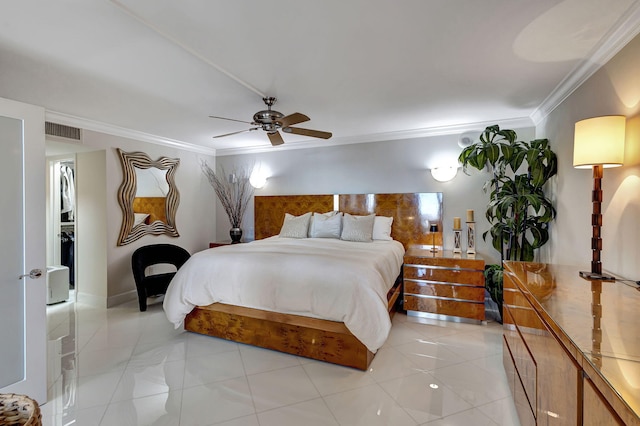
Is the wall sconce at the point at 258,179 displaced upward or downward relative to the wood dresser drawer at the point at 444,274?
upward

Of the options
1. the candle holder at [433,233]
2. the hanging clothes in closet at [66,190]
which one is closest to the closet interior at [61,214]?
the hanging clothes in closet at [66,190]

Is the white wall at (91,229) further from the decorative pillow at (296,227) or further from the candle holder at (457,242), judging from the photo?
the candle holder at (457,242)

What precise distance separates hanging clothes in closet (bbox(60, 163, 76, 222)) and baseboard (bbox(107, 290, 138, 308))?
65.6 inches

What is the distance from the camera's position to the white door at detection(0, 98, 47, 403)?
6.55 ft

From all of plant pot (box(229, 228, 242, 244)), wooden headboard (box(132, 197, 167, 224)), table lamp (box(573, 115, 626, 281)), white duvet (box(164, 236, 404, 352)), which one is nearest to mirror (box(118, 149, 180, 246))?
→ wooden headboard (box(132, 197, 167, 224))

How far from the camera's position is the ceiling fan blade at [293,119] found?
2.69m

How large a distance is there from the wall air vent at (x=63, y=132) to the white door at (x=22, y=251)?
1964 millimetres

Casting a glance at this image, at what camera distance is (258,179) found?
5688 millimetres

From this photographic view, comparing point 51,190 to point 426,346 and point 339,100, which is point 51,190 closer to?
point 339,100

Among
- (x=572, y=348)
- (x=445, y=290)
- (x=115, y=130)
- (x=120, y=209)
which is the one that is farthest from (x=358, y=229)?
(x=115, y=130)

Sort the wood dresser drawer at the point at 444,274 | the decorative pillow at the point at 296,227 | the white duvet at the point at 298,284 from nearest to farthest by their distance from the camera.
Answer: the white duvet at the point at 298,284, the wood dresser drawer at the point at 444,274, the decorative pillow at the point at 296,227

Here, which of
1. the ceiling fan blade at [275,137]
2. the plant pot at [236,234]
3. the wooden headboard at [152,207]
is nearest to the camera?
the ceiling fan blade at [275,137]

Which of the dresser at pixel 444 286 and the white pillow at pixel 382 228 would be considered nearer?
the dresser at pixel 444 286

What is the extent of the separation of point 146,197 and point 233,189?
62.2 inches
